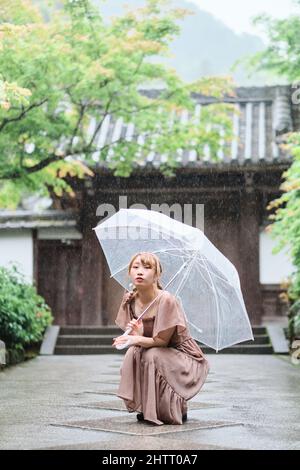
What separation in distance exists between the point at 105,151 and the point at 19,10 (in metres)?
3.46

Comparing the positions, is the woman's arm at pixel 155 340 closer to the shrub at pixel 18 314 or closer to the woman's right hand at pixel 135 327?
the woman's right hand at pixel 135 327

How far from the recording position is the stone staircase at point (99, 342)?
1659cm

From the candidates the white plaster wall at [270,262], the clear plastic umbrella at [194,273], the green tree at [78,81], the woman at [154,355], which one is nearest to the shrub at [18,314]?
the green tree at [78,81]

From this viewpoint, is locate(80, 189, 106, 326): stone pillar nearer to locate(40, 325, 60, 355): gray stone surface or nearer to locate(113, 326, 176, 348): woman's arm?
locate(40, 325, 60, 355): gray stone surface

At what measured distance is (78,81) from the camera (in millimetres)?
13977

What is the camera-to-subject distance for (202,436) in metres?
5.72

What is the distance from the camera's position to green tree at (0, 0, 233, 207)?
1337 centimetres

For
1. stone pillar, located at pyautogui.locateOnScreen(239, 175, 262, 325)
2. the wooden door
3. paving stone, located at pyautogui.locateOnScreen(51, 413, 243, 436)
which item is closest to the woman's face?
paving stone, located at pyautogui.locateOnScreen(51, 413, 243, 436)

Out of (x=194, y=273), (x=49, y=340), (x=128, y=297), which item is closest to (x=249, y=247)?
(x=49, y=340)

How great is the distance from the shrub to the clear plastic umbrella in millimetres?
6720

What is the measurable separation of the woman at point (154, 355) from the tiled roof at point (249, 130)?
11.4m

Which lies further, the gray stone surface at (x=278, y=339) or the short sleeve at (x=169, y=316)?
the gray stone surface at (x=278, y=339)

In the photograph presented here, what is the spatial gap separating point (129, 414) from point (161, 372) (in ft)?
2.87
